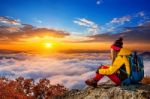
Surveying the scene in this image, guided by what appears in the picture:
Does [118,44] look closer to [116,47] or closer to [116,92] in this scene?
[116,47]

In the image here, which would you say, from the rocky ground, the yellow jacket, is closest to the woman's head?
the yellow jacket

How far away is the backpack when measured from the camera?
12.7 metres

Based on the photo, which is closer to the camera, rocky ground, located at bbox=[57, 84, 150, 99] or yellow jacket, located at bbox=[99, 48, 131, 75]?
rocky ground, located at bbox=[57, 84, 150, 99]

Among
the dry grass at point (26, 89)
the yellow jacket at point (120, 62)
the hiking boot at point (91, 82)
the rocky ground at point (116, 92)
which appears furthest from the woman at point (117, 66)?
the dry grass at point (26, 89)

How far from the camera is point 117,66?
12.8 metres

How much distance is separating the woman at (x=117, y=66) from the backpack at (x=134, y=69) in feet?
0.54

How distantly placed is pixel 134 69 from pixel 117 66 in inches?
27.3

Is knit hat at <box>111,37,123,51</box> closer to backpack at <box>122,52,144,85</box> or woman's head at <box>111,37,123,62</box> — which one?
woman's head at <box>111,37,123,62</box>

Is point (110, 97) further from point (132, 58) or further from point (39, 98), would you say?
point (39, 98)

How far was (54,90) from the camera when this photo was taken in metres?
44.0

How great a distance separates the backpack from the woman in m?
0.17

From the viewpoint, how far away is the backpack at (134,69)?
12695mm

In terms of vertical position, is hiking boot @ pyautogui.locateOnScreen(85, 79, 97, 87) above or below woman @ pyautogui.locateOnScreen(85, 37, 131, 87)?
below

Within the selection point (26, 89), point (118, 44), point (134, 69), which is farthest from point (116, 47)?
point (26, 89)
